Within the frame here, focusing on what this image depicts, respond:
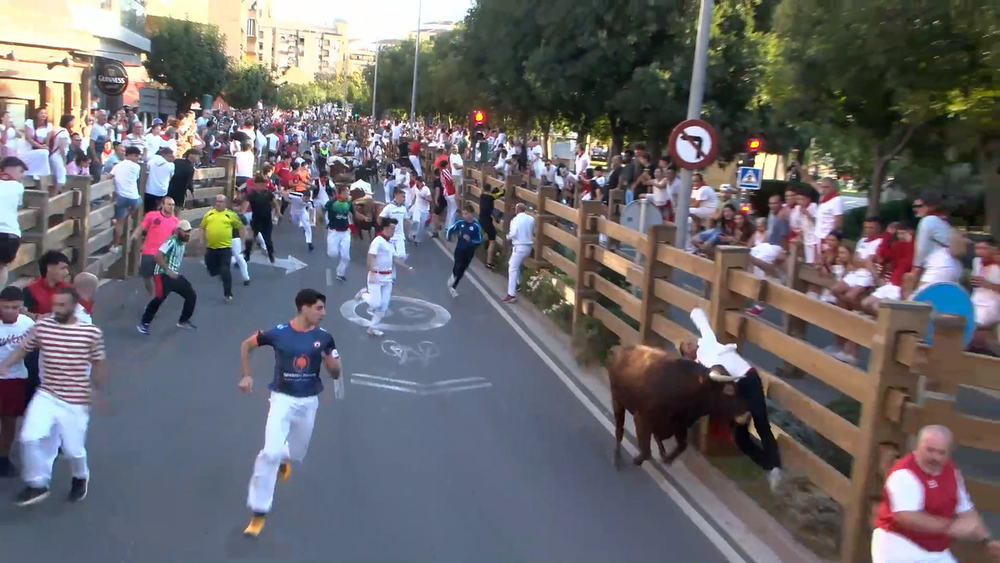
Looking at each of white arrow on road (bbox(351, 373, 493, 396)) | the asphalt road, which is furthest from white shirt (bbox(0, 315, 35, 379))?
white arrow on road (bbox(351, 373, 493, 396))

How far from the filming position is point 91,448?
27.2 ft

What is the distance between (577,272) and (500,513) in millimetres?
6013

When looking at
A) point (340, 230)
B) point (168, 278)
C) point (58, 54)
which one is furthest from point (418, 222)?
point (58, 54)

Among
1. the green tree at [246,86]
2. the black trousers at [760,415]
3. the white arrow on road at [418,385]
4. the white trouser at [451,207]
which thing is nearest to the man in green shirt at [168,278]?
the white arrow on road at [418,385]

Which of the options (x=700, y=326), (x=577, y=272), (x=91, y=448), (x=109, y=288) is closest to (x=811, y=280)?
(x=577, y=272)

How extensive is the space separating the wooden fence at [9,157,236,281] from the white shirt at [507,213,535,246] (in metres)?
6.02

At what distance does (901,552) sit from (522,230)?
37.1 ft

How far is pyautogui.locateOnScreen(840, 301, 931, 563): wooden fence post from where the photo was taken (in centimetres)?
592

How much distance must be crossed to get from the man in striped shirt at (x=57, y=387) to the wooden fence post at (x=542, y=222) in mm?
9888

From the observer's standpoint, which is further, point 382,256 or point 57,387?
point 382,256

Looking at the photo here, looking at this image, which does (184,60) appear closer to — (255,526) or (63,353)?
(63,353)

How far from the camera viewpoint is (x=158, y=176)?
674 inches

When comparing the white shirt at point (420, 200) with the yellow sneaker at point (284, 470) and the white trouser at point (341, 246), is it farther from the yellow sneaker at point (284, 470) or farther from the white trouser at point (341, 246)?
the yellow sneaker at point (284, 470)

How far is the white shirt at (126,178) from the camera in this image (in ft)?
52.3
